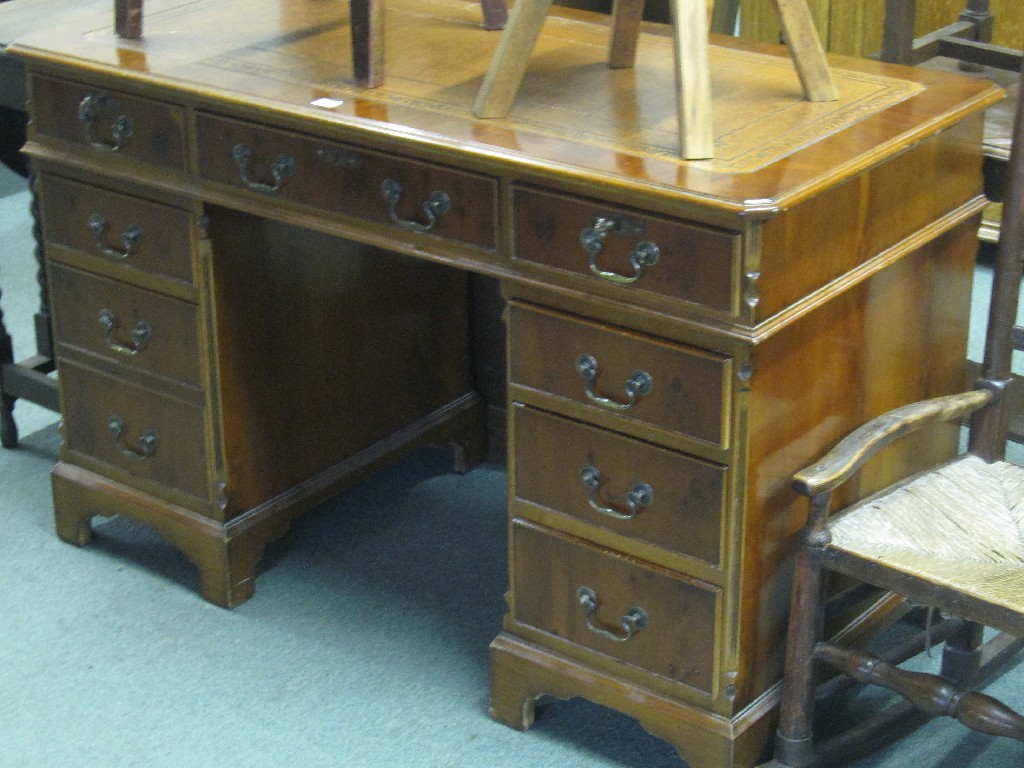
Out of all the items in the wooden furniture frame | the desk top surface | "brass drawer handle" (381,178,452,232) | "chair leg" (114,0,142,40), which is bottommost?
the wooden furniture frame

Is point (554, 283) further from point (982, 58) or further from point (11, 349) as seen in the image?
point (982, 58)

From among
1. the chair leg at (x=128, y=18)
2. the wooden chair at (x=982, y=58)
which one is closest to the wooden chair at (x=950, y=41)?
the wooden chair at (x=982, y=58)

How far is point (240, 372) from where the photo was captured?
2674 millimetres

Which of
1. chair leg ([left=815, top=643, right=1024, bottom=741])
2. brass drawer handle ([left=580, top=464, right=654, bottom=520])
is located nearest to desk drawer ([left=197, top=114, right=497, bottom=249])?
brass drawer handle ([left=580, top=464, right=654, bottom=520])

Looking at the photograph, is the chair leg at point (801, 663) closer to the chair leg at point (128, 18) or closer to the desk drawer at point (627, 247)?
the desk drawer at point (627, 247)

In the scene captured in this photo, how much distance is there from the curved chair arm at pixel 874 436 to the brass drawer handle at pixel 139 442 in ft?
4.17

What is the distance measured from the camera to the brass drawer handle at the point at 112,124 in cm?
250

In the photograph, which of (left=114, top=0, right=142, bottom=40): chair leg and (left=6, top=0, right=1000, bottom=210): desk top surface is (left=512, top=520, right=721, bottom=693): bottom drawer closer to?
(left=6, top=0, right=1000, bottom=210): desk top surface

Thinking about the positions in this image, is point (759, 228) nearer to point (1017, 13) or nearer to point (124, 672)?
point (124, 672)

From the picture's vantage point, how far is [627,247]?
6.48ft

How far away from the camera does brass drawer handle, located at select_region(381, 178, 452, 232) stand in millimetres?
2148

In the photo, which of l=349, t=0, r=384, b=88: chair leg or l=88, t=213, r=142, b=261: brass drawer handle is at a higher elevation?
l=349, t=0, r=384, b=88: chair leg

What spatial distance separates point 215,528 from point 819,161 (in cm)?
133

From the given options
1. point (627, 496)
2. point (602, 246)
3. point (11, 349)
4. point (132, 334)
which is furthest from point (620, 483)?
point (11, 349)
